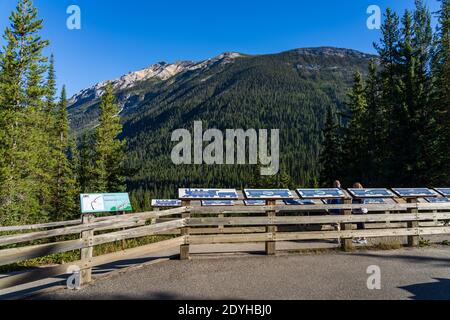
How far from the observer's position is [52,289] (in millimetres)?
6098

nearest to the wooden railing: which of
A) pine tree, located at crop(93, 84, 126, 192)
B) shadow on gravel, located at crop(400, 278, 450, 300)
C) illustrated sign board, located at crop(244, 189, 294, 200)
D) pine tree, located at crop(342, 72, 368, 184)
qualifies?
illustrated sign board, located at crop(244, 189, 294, 200)

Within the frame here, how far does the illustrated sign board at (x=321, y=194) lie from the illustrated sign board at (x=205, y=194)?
6.78 ft

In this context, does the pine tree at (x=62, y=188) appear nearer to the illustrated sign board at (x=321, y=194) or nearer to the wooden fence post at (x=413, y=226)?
the illustrated sign board at (x=321, y=194)

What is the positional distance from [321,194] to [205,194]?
11.5 feet

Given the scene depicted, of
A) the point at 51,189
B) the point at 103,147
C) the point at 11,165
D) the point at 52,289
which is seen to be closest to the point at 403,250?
the point at 52,289

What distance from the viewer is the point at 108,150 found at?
33.3 m

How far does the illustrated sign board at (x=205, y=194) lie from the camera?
8359mm

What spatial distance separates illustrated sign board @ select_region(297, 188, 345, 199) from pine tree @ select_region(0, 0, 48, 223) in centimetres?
2161

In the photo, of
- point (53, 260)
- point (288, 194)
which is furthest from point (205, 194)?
point (53, 260)

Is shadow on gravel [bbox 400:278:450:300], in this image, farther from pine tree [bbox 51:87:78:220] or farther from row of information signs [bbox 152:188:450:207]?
pine tree [bbox 51:87:78:220]

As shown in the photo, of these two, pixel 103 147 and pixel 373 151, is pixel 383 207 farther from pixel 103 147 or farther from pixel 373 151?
pixel 103 147

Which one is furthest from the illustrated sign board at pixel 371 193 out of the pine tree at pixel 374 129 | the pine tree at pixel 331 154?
the pine tree at pixel 331 154

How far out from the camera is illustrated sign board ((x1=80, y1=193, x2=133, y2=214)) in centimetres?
1044

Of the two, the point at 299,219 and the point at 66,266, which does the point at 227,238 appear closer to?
the point at 299,219
